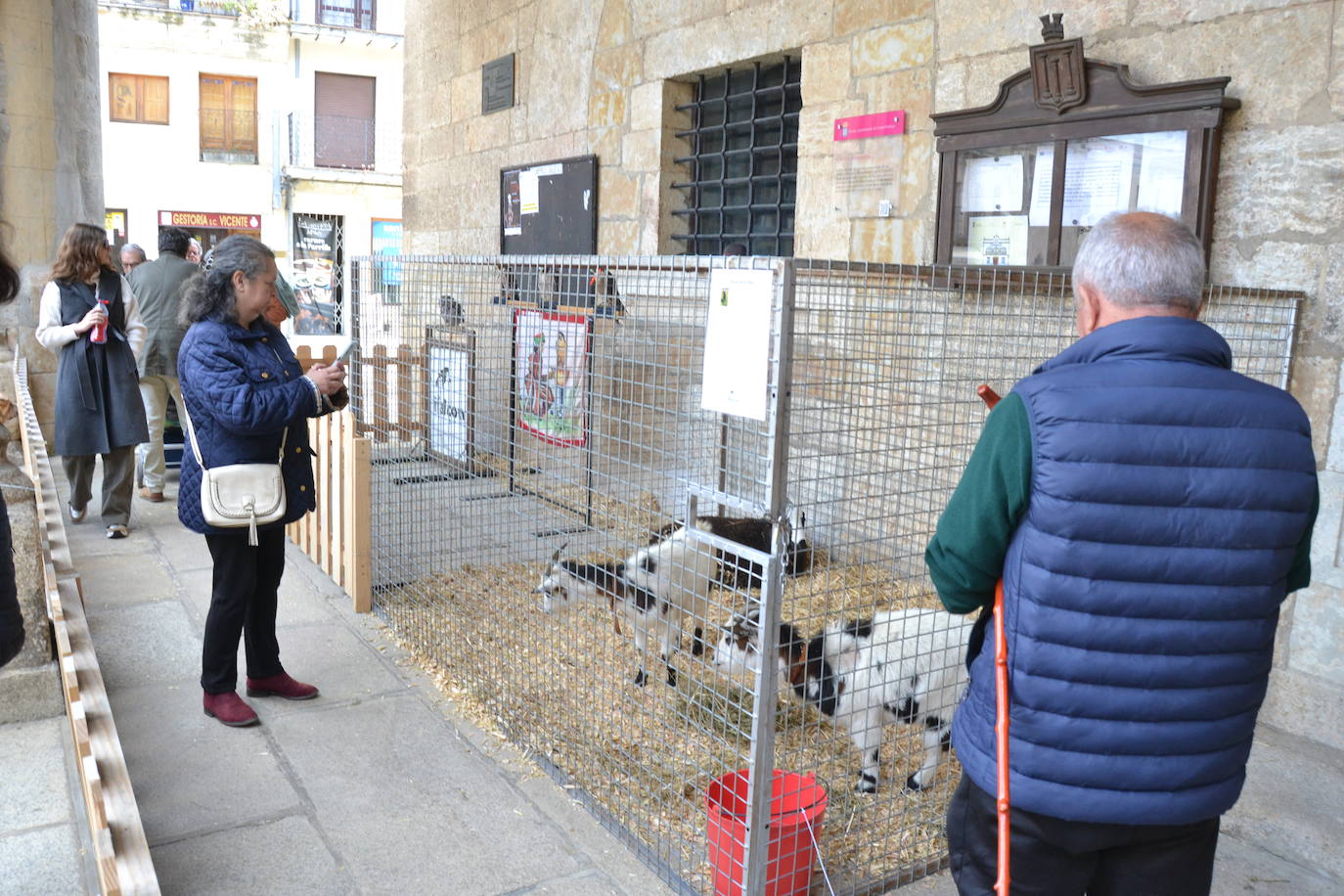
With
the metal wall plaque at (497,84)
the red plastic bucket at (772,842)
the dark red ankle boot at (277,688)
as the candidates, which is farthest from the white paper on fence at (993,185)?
the metal wall plaque at (497,84)

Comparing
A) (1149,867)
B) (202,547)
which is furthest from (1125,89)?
(202,547)

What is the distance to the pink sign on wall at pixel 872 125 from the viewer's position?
5285 mm

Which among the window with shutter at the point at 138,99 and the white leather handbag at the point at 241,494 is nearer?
the white leather handbag at the point at 241,494

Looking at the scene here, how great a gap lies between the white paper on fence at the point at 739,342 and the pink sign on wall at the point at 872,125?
3.15 meters

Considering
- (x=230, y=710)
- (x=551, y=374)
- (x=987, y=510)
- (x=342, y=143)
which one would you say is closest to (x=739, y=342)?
(x=987, y=510)

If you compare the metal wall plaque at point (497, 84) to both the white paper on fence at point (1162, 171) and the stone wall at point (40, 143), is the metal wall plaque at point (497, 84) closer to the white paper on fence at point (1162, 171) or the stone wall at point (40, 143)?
the stone wall at point (40, 143)

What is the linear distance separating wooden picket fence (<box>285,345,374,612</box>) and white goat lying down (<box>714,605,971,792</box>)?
8.24 ft

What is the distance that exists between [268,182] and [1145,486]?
27.0 meters

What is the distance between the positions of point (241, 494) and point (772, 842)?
2141 mm

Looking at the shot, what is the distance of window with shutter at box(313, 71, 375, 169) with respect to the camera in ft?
85.9

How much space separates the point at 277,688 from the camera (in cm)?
405

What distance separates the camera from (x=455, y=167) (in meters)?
9.74

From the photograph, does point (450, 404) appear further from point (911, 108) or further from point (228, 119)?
point (228, 119)

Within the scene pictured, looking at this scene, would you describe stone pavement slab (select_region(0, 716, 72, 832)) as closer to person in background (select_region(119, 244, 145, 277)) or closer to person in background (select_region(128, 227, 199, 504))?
person in background (select_region(128, 227, 199, 504))
